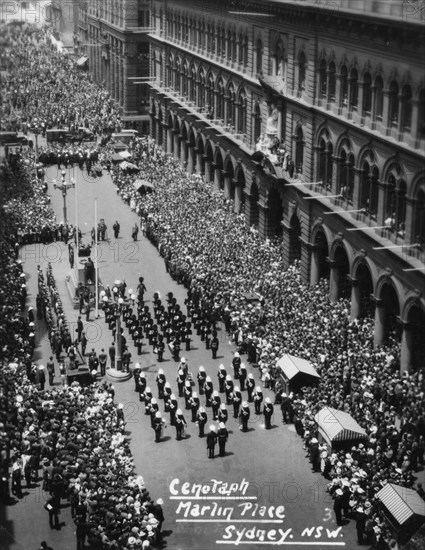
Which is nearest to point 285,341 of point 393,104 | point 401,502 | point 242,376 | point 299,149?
point 242,376

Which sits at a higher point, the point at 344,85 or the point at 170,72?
the point at 344,85

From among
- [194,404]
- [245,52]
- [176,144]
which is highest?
[245,52]

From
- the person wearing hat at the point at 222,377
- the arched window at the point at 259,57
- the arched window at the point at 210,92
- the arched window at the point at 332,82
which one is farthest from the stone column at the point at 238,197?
the person wearing hat at the point at 222,377

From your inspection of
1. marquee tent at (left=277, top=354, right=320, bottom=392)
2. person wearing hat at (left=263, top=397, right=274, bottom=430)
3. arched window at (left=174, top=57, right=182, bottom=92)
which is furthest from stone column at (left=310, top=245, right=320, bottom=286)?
arched window at (left=174, top=57, right=182, bottom=92)

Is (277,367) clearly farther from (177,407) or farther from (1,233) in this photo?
(1,233)

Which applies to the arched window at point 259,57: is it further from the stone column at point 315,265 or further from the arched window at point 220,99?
the stone column at point 315,265

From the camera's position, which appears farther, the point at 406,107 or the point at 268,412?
the point at 406,107

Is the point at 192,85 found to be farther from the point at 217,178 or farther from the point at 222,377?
the point at 222,377
